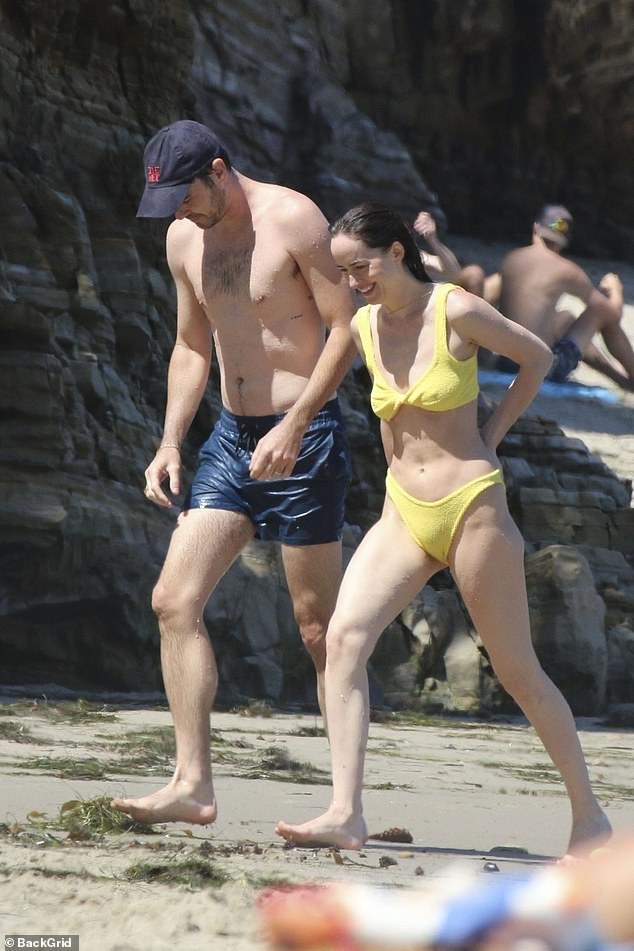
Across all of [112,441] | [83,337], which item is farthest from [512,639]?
[83,337]

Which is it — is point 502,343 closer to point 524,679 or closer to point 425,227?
point 524,679

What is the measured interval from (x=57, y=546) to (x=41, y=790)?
598cm

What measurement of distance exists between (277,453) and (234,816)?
109 centimetres

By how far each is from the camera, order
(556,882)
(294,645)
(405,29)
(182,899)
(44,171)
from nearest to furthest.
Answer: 1. (556,882)
2. (182,899)
3. (294,645)
4. (44,171)
5. (405,29)

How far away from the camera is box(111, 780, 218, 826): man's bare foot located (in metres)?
4.25

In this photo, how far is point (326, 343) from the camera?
4.82 meters

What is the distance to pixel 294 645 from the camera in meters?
11.5

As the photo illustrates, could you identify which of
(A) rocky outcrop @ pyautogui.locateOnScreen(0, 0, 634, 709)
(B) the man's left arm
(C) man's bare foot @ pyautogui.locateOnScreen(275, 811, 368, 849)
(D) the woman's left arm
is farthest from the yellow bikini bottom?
(A) rocky outcrop @ pyautogui.locateOnScreen(0, 0, 634, 709)

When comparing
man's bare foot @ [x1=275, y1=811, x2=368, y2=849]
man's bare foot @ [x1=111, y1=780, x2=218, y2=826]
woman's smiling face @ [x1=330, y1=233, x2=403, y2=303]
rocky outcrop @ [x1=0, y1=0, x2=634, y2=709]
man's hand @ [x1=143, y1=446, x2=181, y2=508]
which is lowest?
rocky outcrop @ [x1=0, y1=0, x2=634, y2=709]

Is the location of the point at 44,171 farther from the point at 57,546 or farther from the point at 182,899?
the point at 182,899

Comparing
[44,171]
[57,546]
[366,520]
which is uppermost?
[44,171]

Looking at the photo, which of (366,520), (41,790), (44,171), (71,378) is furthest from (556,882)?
(366,520)

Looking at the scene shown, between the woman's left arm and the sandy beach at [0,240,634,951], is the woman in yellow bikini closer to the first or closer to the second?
the woman's left arm

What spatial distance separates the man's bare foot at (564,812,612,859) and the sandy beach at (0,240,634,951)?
16cm
